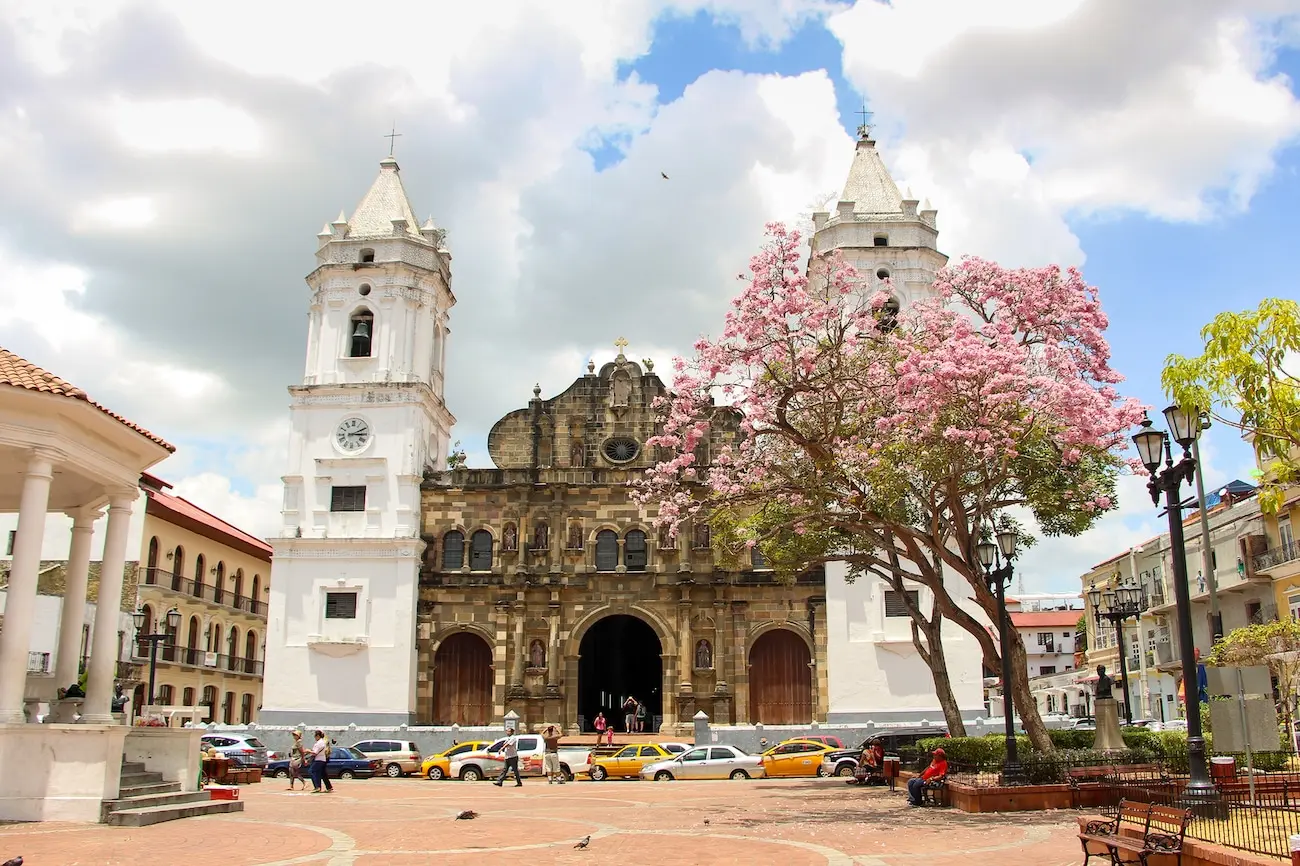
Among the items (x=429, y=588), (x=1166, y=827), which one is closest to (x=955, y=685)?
(x=429, y=588)

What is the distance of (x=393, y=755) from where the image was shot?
1236 inches

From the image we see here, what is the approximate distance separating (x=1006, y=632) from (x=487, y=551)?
2421 cm

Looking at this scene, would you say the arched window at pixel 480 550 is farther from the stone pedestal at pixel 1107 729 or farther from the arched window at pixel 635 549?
the stone pedestal at pixel 1107 729

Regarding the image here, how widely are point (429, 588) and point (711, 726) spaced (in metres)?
11.2

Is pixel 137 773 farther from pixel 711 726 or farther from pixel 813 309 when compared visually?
pixel 711 726

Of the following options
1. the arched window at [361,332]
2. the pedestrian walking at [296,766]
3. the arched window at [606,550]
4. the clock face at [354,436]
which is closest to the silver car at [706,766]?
the pedestrian walking at [296,766]

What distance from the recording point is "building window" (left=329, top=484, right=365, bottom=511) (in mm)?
39875

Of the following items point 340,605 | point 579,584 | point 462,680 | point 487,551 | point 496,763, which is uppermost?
point 487,551

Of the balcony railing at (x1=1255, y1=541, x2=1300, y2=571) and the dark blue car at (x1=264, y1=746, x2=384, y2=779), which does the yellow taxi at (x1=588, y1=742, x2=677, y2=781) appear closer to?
the dark blue car at (x1=264, y1=746, x2=384, y2=779)

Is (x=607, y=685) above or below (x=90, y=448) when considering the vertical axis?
below

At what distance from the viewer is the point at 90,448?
57.3 ft

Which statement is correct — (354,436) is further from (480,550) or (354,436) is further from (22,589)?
(22,589)

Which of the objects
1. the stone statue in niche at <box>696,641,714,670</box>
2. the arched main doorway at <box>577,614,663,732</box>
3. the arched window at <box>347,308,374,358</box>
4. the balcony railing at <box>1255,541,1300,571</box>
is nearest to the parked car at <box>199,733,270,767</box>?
the arched main doorway at <box>577,614,663,732</box>

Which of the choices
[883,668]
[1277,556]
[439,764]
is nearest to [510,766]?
[439,764]
